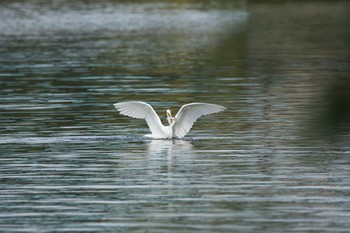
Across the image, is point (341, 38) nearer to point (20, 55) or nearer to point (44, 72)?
point (20, 55)

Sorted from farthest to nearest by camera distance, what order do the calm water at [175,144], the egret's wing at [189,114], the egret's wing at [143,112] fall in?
the egret's wing at [143,112], the egret's wing at [189,114], the calm water at [175,144]

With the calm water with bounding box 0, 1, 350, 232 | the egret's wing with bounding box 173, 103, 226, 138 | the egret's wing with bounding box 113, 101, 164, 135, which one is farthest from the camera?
the egret's wing with bounding box 113, 101, 164, 135

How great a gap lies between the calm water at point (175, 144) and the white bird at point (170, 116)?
24cm

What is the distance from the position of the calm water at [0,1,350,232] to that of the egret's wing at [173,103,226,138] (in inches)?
10.3

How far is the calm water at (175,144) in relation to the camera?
40.3ft

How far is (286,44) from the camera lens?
157 feet

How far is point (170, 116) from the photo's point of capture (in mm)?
19734

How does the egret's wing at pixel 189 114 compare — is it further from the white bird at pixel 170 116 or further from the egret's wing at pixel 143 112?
the egret's wing at pixel 143 112

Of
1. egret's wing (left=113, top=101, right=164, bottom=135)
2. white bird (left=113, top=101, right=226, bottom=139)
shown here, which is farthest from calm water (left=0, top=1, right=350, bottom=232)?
egret's wing (left=113, top=101, right=164, bottom=135)

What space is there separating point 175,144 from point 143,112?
38.8 inches

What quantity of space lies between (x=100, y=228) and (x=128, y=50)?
3409 centimetres

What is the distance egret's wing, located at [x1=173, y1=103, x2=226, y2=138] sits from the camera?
19734 mm

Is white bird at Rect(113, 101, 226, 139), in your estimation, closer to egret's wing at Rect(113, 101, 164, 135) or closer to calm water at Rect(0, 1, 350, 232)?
egret's wing at Rect(113, 101, 164, 135)

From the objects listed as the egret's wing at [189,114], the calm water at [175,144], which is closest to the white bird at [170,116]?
the egret's wing at [189,114]
